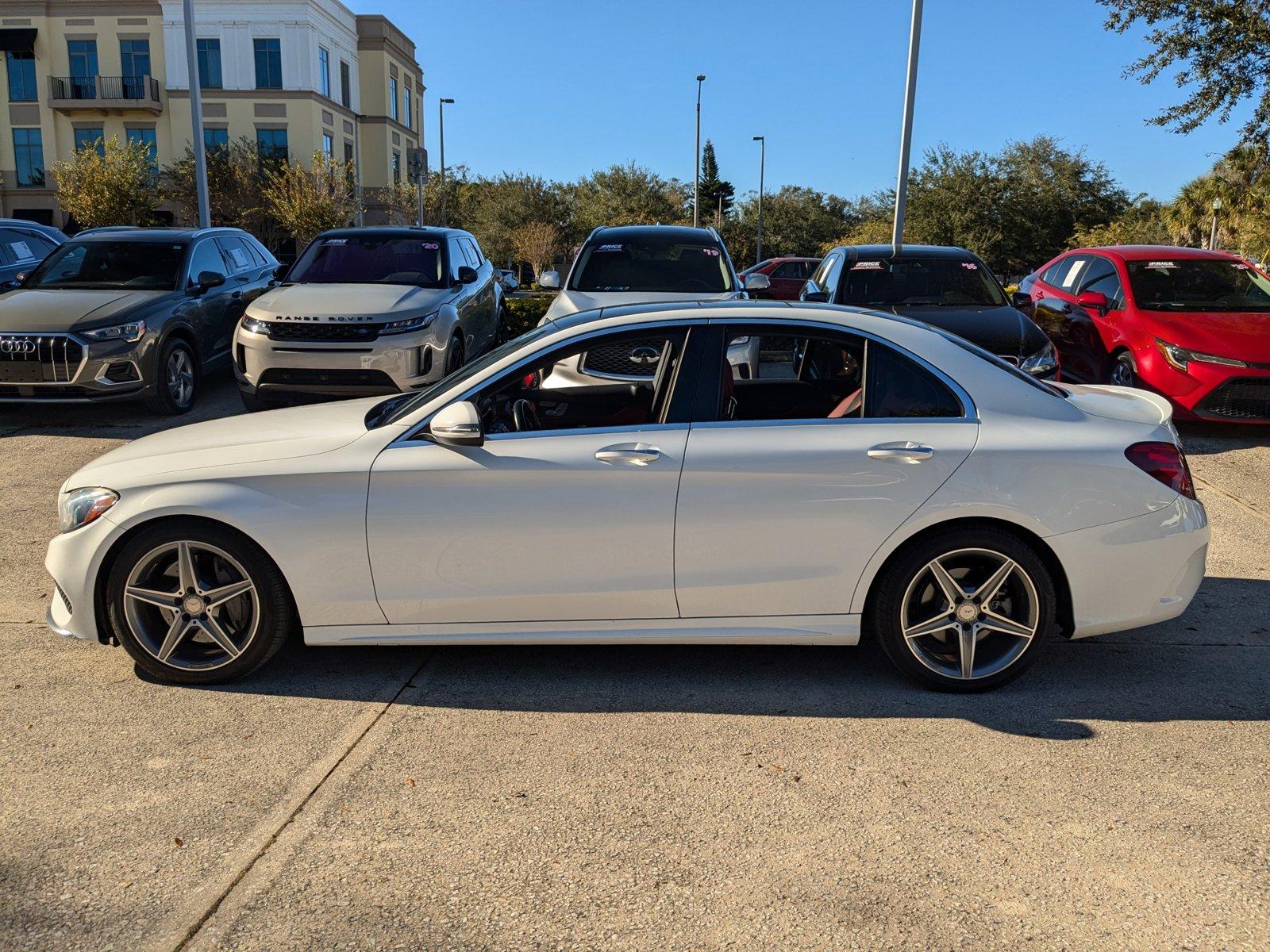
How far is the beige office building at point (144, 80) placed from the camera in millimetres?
48219

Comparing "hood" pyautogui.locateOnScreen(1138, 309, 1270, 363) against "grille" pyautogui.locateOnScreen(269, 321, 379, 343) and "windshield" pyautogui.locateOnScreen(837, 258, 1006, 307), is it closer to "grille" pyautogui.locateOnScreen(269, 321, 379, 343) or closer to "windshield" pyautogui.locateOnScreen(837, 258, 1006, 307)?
"windshield" pyautogui.locateOnScreen(837, 258, 1006, 307)

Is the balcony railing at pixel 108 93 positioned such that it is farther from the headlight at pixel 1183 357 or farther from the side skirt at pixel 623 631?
the side skirt at pixel 623 631

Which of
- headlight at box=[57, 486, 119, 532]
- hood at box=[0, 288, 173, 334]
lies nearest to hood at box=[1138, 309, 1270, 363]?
headlight at box=[57, 486, 119, 532]

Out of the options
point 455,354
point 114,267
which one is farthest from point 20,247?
point 455,354

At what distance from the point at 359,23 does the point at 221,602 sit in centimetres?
5731

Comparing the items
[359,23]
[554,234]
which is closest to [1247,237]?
[554,234]

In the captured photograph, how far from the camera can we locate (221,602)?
170 inches

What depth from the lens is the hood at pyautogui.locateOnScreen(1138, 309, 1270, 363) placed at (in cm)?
905

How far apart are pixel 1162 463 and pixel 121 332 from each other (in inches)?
348

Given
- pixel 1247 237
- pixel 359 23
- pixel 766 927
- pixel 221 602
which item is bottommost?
pixel 766 927

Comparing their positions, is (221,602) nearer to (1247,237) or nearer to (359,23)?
(1247,237)

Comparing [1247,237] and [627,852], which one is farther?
[1247,237]

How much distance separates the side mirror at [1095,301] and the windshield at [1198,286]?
0.27 metres

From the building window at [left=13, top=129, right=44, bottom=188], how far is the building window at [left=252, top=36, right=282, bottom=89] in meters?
10.4
